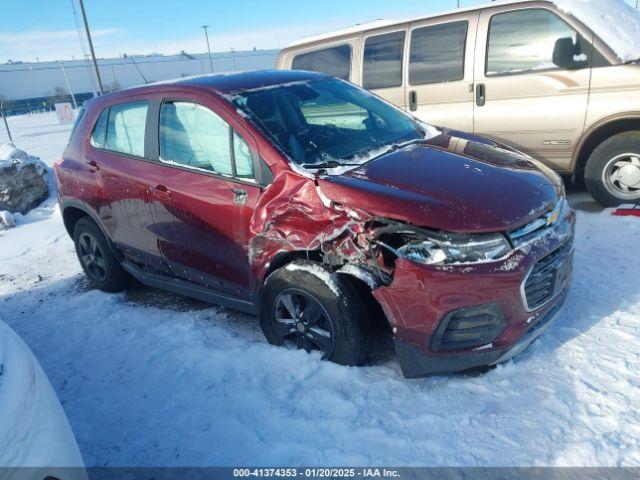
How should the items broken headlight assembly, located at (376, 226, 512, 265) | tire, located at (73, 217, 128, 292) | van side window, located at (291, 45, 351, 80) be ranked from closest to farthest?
broken headlight assembly, located at (376, 226, 512, 265) → tire, located at (73, 217, 128, 292) → van side window, located at (291, 45, 351, 80)

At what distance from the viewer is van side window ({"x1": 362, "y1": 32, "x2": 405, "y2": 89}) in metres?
5.88

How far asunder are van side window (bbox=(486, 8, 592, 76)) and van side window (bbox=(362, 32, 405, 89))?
1.08 metres

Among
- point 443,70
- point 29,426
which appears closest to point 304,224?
point 29,426

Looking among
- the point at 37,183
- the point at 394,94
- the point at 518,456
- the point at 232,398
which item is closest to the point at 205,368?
the point at 232,398

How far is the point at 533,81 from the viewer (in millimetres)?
4996

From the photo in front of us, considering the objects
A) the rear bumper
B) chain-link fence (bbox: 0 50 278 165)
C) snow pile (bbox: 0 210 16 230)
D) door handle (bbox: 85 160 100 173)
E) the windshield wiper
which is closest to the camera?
the rear bumper

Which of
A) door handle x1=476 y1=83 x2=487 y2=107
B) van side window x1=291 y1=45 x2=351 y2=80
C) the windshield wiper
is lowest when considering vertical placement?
the windshield wiper

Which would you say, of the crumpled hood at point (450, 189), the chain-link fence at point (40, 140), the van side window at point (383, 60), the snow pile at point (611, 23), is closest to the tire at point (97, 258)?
the crumpled hood at point (450, 189)

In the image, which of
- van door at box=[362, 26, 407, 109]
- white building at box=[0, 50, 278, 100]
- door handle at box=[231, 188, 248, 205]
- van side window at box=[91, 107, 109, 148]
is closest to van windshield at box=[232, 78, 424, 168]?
door handle at box=[231, 188, 248, 205]

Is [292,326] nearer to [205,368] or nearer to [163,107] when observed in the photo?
[205,368]

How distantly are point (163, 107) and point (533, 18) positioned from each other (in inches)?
147

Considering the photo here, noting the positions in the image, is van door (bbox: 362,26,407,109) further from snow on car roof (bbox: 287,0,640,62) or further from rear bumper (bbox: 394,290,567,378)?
rear bumper (bbox: 394,290,567,378)

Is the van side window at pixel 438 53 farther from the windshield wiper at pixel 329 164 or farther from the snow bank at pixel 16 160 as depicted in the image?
the snow bank at pixel 16 160

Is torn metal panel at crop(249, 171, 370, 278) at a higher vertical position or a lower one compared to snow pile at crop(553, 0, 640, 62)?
lower
